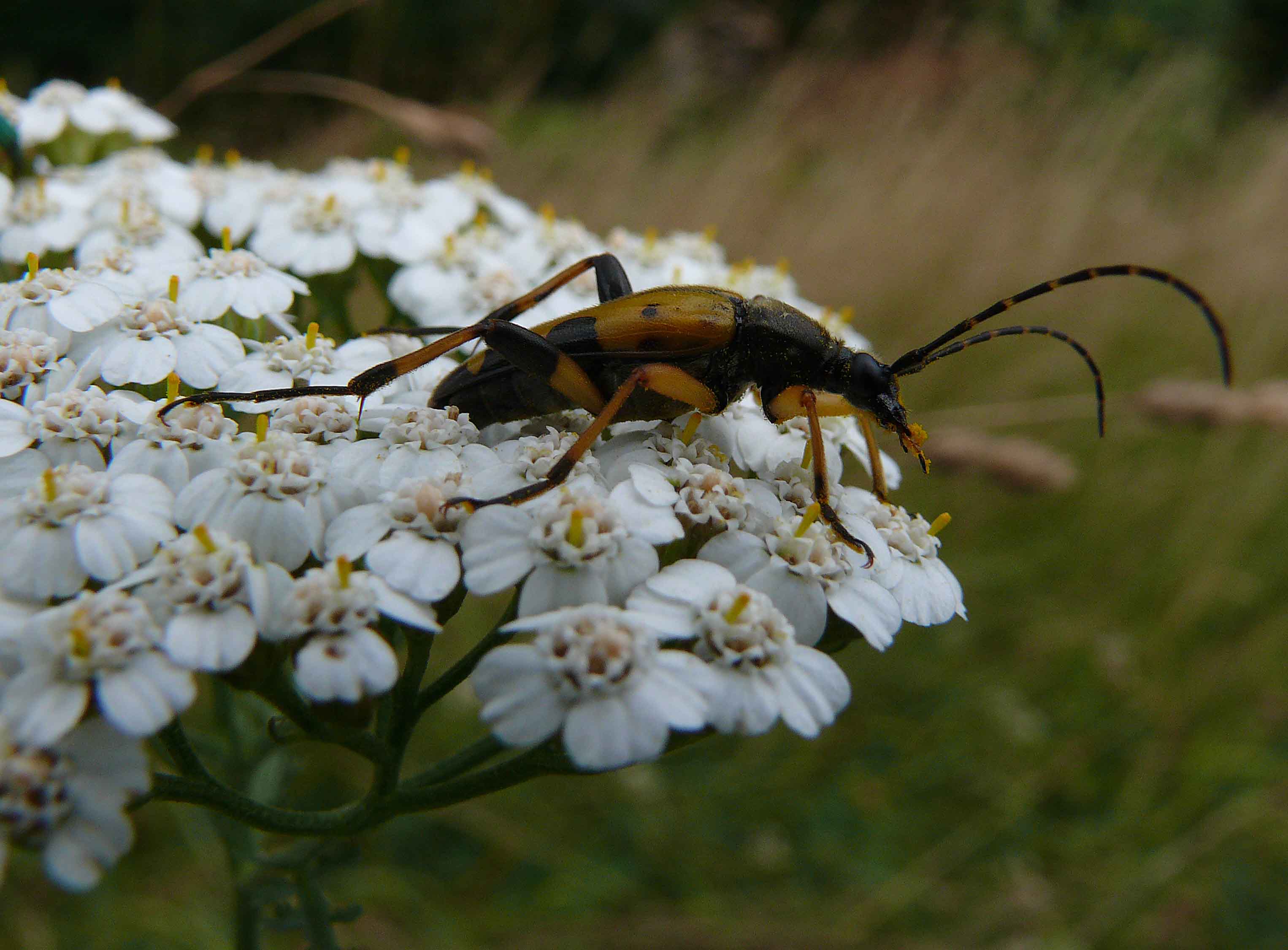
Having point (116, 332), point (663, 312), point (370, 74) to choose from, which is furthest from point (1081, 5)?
point (116, 332)

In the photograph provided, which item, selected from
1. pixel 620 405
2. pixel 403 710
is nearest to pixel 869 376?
pixel 620 405

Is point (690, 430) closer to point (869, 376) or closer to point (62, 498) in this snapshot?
point (869, 376)

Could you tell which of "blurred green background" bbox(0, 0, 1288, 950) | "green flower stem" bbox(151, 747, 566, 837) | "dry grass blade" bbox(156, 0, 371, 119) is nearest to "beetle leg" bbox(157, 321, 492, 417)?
"green flower stem" bbox(151, 747, 566, 837)

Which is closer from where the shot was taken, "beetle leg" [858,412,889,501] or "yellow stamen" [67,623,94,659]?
"yellow stamen" [67,623,94,659]

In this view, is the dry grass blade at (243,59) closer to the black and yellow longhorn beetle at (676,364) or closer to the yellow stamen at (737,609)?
the black and yellow longhorn beetle at (676,364)

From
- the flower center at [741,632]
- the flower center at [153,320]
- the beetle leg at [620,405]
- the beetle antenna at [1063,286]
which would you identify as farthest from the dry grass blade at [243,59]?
the flower center at [741,632]

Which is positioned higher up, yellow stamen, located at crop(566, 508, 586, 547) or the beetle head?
the beetle head

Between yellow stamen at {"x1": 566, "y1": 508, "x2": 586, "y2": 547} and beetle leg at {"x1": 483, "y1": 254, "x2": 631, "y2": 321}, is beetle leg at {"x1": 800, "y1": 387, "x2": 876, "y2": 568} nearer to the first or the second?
yellow stamen at {"x1": 566, "y1": 508, "x2": 586, "y2": 547}
